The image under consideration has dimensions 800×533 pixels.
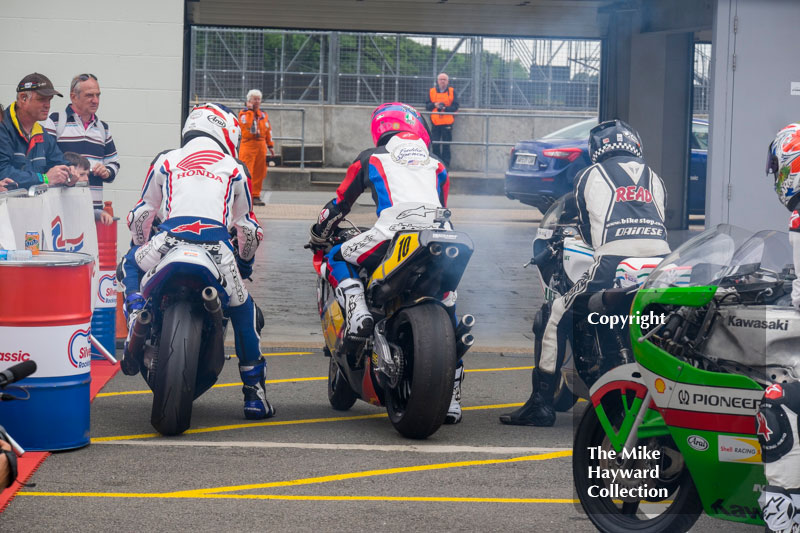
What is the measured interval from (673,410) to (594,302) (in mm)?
1698

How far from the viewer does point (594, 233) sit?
668 centimetres

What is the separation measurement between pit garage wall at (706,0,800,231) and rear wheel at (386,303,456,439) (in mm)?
4598

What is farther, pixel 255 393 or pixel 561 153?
pixel 561 153

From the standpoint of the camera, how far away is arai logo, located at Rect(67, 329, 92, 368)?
6090 millimetres

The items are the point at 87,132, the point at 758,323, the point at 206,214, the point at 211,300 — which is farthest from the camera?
the point at 87,132

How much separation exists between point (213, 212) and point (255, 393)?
1114 millimetres

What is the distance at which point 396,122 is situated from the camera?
23.3 feet

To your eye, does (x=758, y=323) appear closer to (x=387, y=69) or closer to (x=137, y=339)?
(x=137, y=339)

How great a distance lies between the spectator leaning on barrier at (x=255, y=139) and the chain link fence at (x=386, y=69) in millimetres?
4126

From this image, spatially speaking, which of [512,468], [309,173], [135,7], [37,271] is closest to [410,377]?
[512,468]

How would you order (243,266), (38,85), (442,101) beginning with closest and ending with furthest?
(243,266) < (38,85) < (442,101)

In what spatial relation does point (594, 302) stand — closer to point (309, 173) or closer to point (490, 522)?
point (490, 522)

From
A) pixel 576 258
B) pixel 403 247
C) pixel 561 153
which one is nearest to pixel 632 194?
Answer: pixel 576 258

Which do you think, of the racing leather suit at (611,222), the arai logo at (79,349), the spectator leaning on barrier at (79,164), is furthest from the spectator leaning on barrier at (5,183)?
the racing leather suit at (611,222)
